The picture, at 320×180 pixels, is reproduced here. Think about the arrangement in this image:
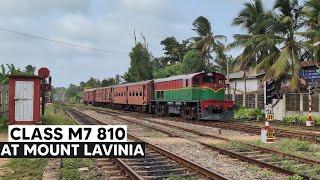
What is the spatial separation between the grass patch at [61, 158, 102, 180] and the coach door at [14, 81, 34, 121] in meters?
6.76

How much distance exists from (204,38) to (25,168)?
48737 mm

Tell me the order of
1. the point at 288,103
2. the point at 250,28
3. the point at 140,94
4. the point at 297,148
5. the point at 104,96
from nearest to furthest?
the point at 297,148, the point at 288,103, the point at 250,28, the point at 140,94, the point at 104,96

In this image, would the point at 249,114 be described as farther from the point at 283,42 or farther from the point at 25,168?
the point at 25,168

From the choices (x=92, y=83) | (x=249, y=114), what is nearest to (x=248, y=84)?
(x=249, y=114)

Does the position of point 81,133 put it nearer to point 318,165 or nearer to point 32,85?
point 318,165

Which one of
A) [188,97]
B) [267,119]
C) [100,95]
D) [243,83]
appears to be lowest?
[267,119]

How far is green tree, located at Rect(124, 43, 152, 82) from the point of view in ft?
233

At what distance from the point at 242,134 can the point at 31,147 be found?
16.1 metres

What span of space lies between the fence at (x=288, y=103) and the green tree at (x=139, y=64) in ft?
111

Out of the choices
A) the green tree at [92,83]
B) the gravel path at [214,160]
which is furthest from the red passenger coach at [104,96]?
the green tree at [92,83]

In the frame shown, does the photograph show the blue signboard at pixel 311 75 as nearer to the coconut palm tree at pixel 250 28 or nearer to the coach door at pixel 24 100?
the coconut palm tree at pixel 250 28

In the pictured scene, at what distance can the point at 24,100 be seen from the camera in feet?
60.0

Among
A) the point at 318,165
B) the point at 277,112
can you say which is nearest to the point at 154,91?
the point at 277,112

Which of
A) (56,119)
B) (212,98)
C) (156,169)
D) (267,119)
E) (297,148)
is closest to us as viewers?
(156,169)
